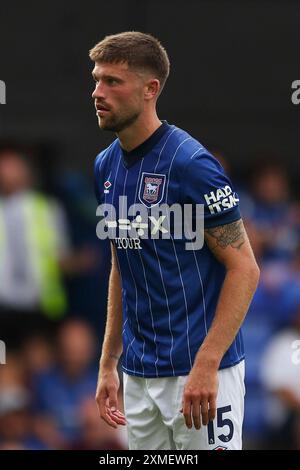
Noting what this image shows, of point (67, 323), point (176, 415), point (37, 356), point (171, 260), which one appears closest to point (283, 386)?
point (67, 323)

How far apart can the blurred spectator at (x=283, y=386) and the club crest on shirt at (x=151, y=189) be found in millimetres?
3727

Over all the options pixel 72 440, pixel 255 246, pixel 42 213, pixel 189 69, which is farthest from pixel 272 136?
pixel 72 440

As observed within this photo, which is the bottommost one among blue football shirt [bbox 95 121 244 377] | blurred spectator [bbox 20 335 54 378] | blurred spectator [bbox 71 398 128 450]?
blurred spectator [bbox 71 398 128 450]

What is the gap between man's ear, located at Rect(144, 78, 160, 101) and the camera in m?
4.33

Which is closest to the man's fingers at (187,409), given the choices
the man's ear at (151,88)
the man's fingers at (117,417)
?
the man's fingers at (117,417)

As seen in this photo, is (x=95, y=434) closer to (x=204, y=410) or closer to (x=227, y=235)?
(x=204, y=410)

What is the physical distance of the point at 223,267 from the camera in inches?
170

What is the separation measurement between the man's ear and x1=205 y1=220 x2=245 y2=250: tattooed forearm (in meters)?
0.56

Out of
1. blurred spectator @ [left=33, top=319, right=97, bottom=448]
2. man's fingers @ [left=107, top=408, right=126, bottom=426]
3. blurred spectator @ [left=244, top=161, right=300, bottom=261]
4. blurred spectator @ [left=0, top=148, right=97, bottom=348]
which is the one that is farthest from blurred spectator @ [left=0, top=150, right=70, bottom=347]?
man's fingers @ [left=107, top=408, right=126, bottom=426]

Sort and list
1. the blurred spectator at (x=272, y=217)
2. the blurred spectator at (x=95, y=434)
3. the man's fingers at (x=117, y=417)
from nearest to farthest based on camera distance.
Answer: the man's fingers at (x=117, y=417)
the blurred spectator at (x=95, y=434)
the blurred spectator at (x=272, y=217)

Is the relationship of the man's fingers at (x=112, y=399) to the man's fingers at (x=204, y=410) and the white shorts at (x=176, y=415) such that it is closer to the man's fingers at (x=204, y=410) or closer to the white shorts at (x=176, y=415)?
the white shorts at (x=176, y=415)

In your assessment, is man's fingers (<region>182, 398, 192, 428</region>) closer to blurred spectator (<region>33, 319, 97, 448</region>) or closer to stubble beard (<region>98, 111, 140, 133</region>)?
stubble beard (<region>98, 111, 140, 133</region>)

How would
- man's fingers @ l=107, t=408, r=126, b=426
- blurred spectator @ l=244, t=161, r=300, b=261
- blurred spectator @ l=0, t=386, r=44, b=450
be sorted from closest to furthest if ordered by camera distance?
1. man's fingers @ l=107, t=408, r=126, b=426
2. blurred spectator @ l=0, t=386, r=44, b=450
3. blurred spectator @ l=244, t=161, r=300, b=261

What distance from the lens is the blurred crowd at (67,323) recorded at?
7.59m
